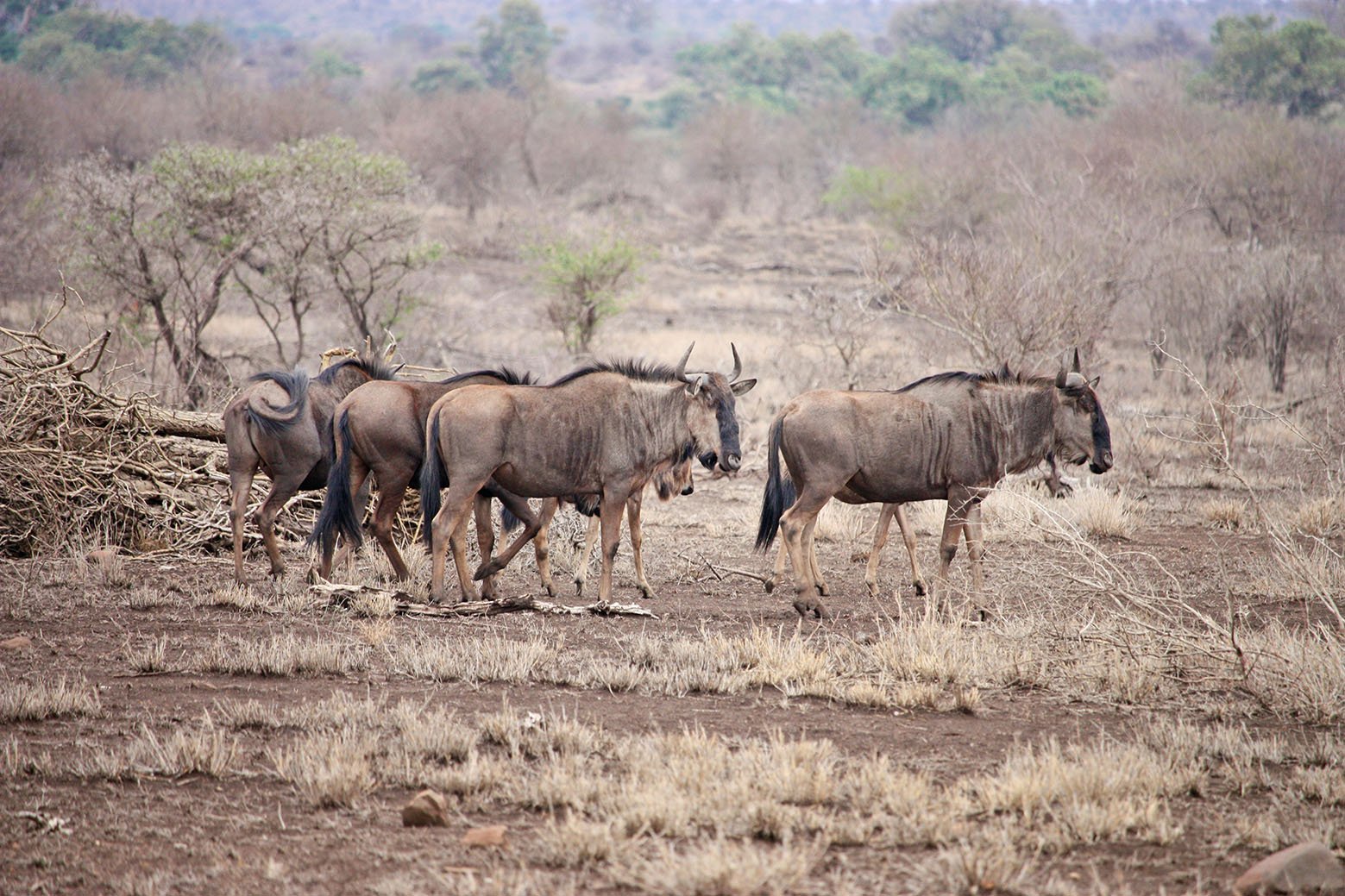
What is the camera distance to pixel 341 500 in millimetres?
8602

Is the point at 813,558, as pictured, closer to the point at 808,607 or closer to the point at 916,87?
the point at 808,607

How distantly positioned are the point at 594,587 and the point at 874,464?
2.49 meters

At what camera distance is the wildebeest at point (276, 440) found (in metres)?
8.95

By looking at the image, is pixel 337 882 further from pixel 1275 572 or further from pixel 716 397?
pixel 1275 572

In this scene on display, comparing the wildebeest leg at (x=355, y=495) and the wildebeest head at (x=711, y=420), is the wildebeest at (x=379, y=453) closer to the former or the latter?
the wildebeest leg at (x=355, y=495)

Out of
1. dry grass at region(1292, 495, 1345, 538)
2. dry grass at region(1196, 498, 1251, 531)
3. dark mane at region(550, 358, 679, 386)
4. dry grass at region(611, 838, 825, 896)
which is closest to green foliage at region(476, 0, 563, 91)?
dry grass at region(1196, 498, 1251, 531)

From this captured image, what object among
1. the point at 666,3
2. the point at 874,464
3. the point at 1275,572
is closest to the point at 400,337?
the point at 874,464

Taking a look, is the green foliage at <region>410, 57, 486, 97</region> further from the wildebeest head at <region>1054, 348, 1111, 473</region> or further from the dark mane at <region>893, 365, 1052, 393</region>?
the wildebeest head at <region>1054, 348, 1111, 473</region>

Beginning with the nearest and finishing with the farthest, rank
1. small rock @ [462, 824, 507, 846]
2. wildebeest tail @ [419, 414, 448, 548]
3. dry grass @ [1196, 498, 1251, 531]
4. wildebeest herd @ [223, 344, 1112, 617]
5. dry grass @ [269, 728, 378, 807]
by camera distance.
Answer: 1. small rock @ [462, 824, 507, 846]
2. dry grass @ [269, 728, 378, 807]
3. wildebeest tail @ [419, 414, 448, 548]
4. wildebeest herd @ [223, 344, 1112, 617]
5. dry grass @ [1196, 498, 1251, 531]

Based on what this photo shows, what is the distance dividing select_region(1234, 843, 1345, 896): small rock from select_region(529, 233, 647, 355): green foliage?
19.2 meters

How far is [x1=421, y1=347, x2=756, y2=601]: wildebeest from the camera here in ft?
26.9

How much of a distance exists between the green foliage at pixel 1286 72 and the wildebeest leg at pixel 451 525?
4578cm

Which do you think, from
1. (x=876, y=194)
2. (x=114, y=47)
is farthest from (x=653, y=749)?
(x=114, y=47)

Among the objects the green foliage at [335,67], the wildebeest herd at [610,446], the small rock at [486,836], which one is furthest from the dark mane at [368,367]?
the green foliage at [335,67]
